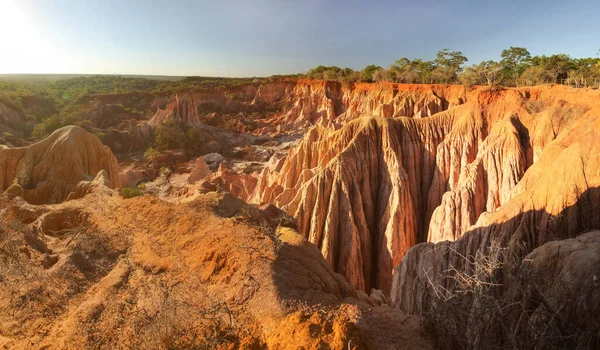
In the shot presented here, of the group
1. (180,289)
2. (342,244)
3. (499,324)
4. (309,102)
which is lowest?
(342,244)

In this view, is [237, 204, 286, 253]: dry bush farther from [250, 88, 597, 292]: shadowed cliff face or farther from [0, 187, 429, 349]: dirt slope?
[250, 88, 597, 292]: shadowed cliff face

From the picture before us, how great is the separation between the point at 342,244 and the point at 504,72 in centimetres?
3861

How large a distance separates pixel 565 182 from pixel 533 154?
6.94m

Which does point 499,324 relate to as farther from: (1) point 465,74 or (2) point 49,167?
(1) point 465,74

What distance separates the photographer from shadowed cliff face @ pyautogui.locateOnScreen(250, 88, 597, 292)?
1412 centimetres

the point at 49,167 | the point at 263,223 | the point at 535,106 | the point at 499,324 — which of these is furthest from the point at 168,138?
the point at 499,324

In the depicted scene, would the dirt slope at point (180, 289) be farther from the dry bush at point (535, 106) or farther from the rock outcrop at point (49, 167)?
the dry bush at point (535, 106)

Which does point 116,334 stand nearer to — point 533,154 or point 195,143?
point 533,154

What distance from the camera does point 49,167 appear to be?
587 inches

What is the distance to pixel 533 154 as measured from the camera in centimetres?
1524

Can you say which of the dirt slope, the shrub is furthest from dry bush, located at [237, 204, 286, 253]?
the shrub

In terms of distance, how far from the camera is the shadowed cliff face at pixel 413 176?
14.1 metres

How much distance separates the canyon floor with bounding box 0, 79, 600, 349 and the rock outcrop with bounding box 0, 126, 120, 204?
0.09m

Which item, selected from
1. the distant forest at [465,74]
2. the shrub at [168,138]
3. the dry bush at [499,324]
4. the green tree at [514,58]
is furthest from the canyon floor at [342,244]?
the green tree at [514,58]
